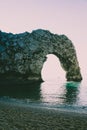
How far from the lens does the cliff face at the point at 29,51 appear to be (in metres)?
92.5

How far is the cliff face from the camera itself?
303ft

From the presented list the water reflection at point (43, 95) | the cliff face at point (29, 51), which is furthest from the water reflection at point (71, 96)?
the cliff face at point (29, 51)

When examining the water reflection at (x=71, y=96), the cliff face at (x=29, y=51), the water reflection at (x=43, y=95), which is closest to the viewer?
the water reflection at (x=43, y=95)

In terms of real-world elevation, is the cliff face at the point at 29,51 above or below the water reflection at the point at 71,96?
above

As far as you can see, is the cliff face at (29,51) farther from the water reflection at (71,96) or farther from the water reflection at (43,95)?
the water reflection at (71,96)

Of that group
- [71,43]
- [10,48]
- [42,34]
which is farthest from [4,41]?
[71,43]

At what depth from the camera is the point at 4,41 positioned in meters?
97.4

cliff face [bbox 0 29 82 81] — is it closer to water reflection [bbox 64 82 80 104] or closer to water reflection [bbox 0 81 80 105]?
water reflection [bbox 0 81 80 105]

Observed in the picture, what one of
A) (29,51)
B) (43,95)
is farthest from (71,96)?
(29,51)

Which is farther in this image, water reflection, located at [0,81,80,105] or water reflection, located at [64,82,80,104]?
water reflection, located at [64,82,80,104]

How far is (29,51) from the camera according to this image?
97.7 metres

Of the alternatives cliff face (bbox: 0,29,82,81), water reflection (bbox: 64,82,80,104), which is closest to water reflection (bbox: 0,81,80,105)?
water reflection (bbox: 64,82,80,104)

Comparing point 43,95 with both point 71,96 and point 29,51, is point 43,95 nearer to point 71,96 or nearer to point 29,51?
point 71,96

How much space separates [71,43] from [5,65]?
40.3 meters
